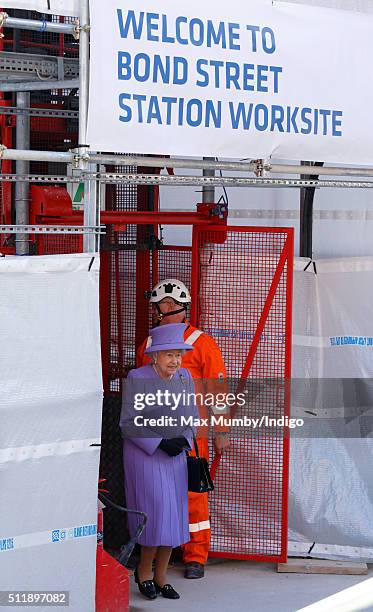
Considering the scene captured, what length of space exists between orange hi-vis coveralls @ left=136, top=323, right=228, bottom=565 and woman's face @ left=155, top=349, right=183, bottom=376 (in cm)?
29

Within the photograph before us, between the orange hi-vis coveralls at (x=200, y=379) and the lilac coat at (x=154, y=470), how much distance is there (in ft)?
0.97

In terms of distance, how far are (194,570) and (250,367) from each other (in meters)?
1.35

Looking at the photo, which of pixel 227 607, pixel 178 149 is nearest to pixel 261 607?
pixel 227 607

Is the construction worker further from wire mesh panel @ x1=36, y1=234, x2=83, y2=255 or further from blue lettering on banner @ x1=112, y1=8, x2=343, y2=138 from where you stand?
blue lettering on banner @ x1=112, y1=8, x2=343, y2=138

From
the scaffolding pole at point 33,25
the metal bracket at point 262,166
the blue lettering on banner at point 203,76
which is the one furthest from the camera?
the metal bracket at point 262,166

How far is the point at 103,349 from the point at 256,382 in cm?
105

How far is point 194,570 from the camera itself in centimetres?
670

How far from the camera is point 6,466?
16.1ft

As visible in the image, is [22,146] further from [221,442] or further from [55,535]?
[55,535]

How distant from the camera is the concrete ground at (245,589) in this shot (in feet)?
20.5

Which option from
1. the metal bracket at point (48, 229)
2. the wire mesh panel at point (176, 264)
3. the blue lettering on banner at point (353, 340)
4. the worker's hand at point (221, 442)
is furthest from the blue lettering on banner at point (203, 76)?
the blue lettering on banner at point (353, 340)

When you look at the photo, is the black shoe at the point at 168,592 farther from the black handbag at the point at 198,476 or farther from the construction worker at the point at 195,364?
the black handbag at the point at 198,476

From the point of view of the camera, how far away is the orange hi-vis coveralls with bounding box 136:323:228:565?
21.9ft

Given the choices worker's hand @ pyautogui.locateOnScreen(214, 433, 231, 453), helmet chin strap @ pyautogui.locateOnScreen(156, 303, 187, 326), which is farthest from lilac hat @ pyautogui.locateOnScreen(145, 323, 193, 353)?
worker's hand @ pyautogui.locateOnScreen(214, 433, 231, 453)
